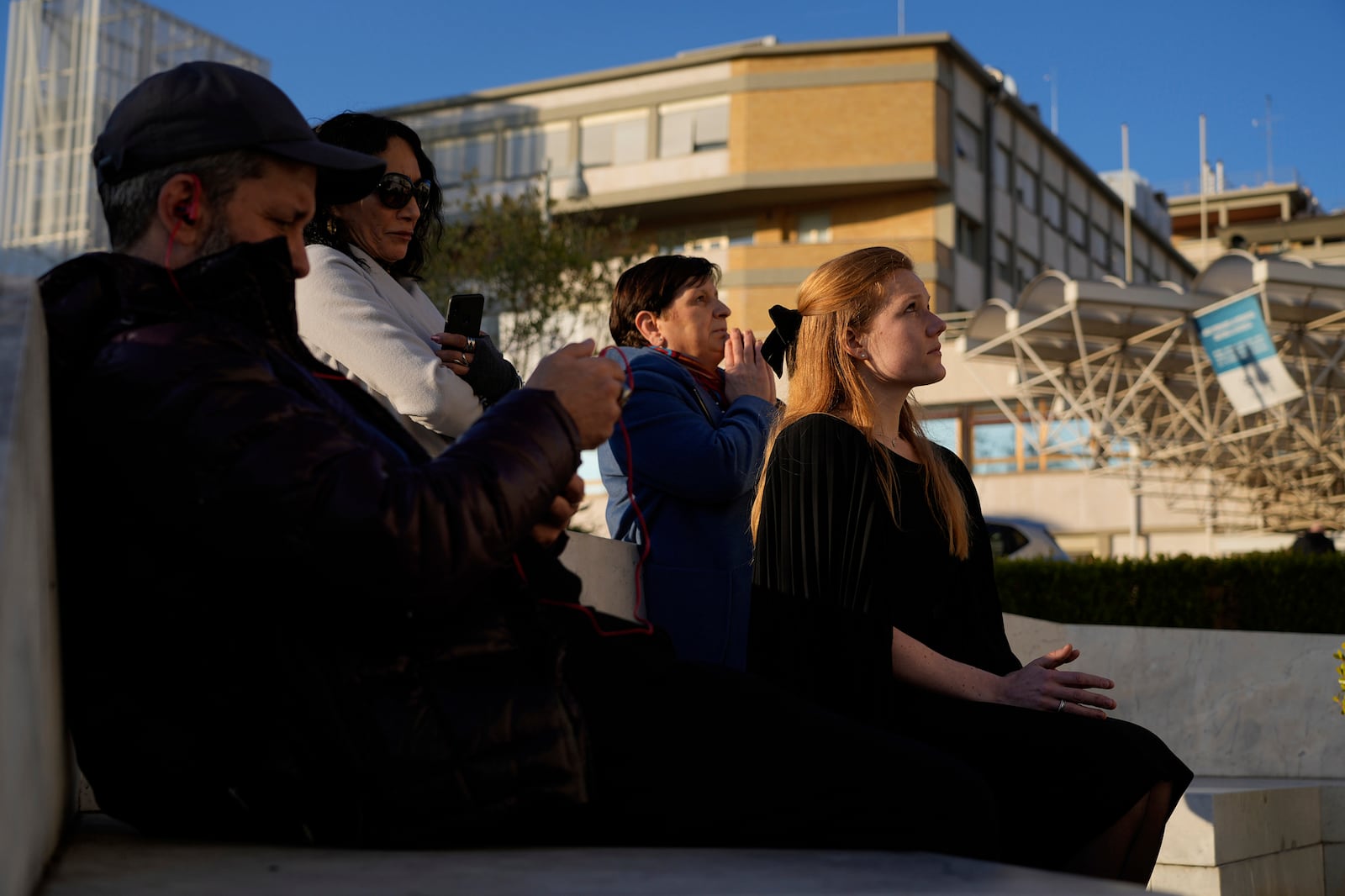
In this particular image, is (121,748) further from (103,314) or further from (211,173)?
(211,173)

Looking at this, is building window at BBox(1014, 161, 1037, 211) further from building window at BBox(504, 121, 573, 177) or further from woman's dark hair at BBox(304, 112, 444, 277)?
woman's dark hair at BBox(304, 112, 444, 277)

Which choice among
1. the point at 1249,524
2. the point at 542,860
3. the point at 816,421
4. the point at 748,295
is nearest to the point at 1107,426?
the point at 1249,524

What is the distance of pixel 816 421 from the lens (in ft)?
14.1

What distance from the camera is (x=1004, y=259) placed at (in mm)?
50781

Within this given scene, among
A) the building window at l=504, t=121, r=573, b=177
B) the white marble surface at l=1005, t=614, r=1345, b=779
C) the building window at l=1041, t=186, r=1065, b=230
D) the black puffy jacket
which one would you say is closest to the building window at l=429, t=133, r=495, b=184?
the building window at l=504, t=121, r=573, b=177

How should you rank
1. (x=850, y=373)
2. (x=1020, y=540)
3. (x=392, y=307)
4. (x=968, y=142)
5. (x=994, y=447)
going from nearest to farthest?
(x=392, y=307), (x=850, y=373), (x=1020, y=540), (x=994, y=447), (x=968, y=142)

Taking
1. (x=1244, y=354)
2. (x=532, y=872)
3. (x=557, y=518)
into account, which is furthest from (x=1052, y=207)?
(x=532, y=872)

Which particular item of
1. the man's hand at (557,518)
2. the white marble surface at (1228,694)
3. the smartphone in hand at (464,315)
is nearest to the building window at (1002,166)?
the white marble surface at (1228,694)

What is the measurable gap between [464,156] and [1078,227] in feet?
74.9

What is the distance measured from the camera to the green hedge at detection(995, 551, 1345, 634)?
43.4ft

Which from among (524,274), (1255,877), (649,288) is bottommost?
(1255,877)

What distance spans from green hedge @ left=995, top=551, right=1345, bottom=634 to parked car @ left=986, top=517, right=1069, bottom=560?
6920 mm

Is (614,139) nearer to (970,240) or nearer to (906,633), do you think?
(970,240)

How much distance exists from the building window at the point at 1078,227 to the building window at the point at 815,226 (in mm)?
13176
